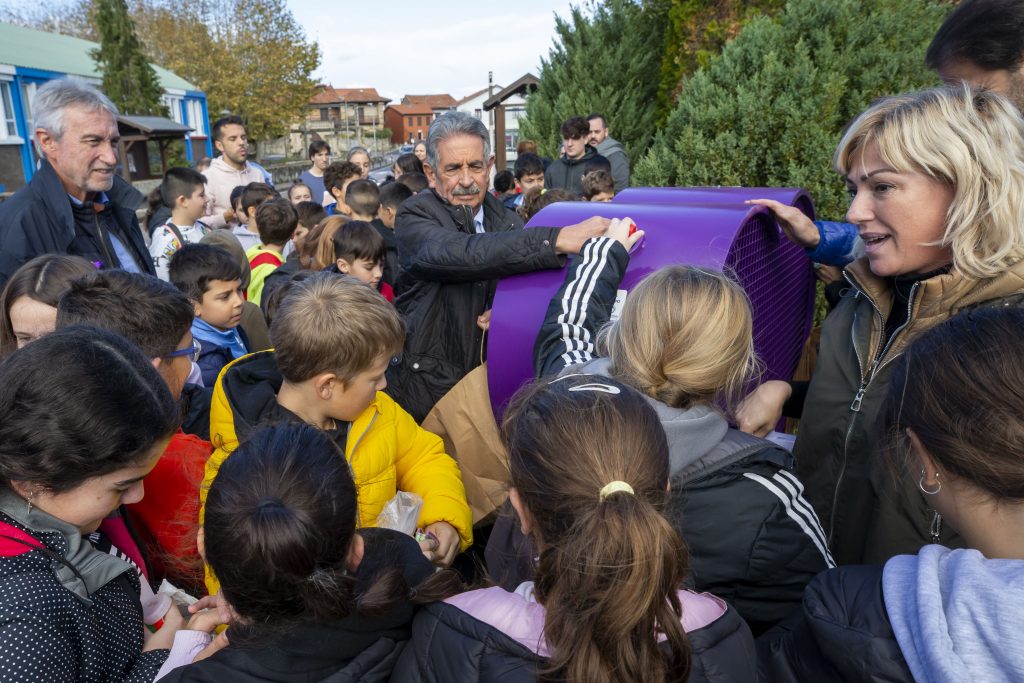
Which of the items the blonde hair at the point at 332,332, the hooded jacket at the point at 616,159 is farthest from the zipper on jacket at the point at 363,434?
the hooded jacket at the point at 616,159

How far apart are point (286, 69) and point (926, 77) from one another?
39.4 metres

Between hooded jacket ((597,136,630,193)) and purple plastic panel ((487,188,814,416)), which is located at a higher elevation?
hooded jacket ((597,136,630,193))

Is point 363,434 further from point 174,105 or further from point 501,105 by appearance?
point 174,105

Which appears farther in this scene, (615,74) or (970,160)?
(615,74)

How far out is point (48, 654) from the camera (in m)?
1.21

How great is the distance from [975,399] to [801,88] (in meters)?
3.12

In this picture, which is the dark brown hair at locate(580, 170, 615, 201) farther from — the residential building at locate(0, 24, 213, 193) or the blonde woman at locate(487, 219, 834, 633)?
the residential building at locate(0, 24, 213, 193)

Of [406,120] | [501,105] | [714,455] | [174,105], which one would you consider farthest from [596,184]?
[406,120]

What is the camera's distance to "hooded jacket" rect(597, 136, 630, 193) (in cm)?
732

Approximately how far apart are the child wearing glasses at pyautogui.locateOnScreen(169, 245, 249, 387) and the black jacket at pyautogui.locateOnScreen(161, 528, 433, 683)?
2109 mm

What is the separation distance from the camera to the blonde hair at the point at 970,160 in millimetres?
1543

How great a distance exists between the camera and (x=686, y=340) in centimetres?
150

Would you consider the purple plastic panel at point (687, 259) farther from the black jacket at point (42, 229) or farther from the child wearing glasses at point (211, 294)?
the black jacket at point (42, 229)

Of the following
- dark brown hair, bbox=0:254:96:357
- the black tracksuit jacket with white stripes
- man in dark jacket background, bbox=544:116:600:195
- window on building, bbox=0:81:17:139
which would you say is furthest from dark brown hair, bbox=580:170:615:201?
window on building, bbox=0:81:17:139
